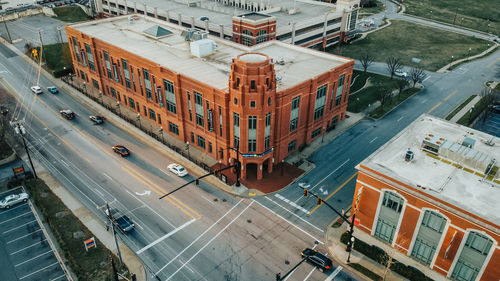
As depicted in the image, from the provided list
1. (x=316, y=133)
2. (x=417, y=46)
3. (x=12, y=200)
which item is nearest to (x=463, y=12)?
(x=417, y=46)

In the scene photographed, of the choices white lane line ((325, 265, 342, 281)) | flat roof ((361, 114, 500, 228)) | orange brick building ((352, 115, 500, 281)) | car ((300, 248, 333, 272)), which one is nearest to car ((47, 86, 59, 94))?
car ((300, 248, 333, 272))

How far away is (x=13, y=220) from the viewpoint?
49500 mm

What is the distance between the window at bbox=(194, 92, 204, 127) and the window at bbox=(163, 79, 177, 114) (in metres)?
5.85

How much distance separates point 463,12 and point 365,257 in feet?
528

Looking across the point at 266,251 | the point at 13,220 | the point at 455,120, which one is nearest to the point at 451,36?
the point at 455,120

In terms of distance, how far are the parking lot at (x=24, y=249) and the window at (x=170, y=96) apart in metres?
27.6

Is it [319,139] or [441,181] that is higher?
[441,181]

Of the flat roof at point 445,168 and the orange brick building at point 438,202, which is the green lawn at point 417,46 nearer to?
the flat roof at point 445,168

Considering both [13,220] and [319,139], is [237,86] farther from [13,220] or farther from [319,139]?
[13,220]

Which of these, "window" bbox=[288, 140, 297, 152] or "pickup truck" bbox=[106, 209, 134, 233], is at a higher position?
"window" bbox=[288, 140, 297, 152]

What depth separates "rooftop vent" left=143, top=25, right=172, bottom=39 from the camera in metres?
80.8

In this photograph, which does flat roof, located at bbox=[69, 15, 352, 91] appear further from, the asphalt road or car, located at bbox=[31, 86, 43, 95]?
car, located at bbox=[31, 86, 43, 95]

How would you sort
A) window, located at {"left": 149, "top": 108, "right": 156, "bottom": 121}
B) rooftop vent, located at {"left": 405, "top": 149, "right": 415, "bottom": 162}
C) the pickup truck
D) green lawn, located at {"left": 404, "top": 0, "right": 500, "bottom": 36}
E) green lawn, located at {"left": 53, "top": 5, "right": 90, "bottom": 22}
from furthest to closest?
1. green lawn, located at {"left": 404, "top": 0, "right": 500, "bottom": 36}
2. green lawn, located at {"left": 53, "top": 5, "right": 90, "bottom": 22}
3. window, located at {"left": 149, "top": 108, "right": 156, "bottom": 121}
4. the pickup truck
5. rooftop vent, located at {"left": 405, "top": 149, "right": 415, "bottom": 162}

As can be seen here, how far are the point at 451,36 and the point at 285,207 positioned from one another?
113 meters
